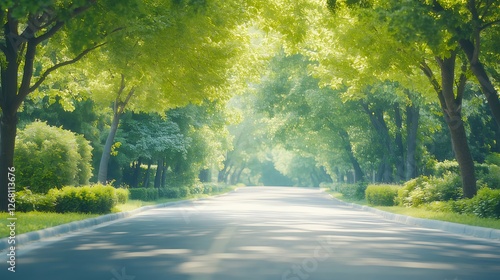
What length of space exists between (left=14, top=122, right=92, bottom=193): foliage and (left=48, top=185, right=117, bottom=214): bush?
274 cm

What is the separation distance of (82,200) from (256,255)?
539 inches

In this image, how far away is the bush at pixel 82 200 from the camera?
2511cm

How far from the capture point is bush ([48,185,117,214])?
25.1 meters

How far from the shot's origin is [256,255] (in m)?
12.9

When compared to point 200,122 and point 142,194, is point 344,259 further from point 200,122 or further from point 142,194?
point 200,122

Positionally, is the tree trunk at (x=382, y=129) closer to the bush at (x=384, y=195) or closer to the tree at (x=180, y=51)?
the bush at (x=384, y=195)

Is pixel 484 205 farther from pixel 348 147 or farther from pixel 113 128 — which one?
pixel 348 147

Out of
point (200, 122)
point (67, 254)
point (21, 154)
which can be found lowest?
point (67, 254)

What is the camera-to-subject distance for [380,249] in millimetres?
14375

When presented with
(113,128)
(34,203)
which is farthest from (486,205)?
(113,128)

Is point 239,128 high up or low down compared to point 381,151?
up

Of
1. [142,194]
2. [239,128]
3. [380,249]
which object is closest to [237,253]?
[380,249]

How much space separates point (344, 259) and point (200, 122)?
38485 millimetres

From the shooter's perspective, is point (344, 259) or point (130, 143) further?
point (130, 143)
